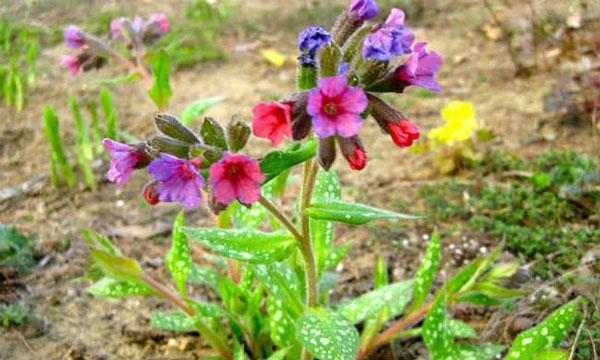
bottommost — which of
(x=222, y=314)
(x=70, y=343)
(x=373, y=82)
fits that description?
(x=70, y=343)

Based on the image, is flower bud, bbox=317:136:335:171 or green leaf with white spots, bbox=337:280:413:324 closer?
flower bud, bbox=317:136:335:171

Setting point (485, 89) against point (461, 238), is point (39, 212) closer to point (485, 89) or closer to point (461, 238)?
point (461, 238)

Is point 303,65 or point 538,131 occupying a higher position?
point 303,65

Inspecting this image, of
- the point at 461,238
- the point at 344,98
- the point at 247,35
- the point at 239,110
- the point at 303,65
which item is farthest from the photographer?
the point at 247,35

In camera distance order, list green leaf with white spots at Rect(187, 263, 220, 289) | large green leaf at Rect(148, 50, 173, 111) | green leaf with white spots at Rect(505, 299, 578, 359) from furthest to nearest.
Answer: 1. large green leaf at Rect(148, 50, 173, 111)
2. green leaf with white spots at Rect(187, 263, 220, 289)
3. green leaf with white spots at Rect(505, 299, 578, 359)

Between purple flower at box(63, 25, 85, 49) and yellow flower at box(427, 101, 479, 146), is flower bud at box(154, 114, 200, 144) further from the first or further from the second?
yellow flower at box(427, 101, 479, 146)

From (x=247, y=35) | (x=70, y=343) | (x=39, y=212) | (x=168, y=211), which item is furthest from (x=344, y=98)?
(x=247, y=35)

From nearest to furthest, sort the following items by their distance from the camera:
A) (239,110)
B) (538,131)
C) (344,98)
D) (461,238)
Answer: (344,98)
(461,238)
(538,131)
(239,110)

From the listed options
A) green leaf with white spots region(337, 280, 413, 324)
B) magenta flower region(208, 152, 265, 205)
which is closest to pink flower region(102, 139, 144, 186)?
magenta flower region(208, 152, 265, 205)
